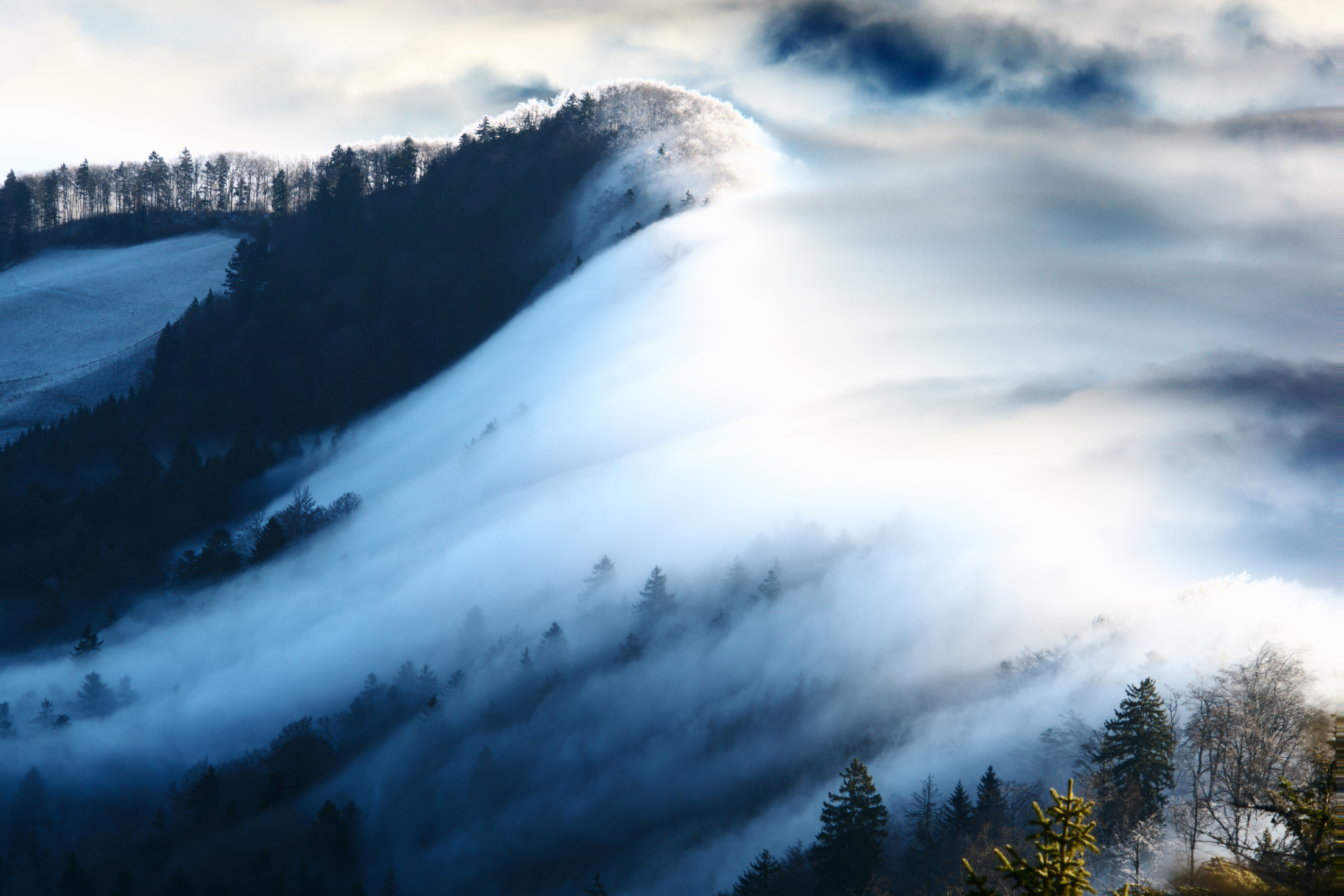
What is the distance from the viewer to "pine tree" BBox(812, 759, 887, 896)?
69375mm

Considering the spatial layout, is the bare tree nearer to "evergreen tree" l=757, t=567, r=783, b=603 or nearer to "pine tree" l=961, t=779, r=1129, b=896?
"pine tree" l=961, t=779, r=1129, b=896

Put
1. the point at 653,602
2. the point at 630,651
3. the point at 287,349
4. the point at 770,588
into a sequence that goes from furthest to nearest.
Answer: the point at 287,349
the point at 770,588
the point at 653,602
the point at 630,651

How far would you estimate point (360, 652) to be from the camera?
5300 inches

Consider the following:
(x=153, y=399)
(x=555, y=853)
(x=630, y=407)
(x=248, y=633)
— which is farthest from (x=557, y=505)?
(x=555, y=853)

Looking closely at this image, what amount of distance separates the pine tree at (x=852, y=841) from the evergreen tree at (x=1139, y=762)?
1586 cm


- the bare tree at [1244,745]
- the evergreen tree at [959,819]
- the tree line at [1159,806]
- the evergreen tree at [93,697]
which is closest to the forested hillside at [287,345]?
the evergreen tree at [93,697]

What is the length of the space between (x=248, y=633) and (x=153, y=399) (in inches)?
1737

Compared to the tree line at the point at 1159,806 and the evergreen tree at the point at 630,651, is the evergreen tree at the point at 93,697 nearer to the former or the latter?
the evergreen tree at the point at 630,651

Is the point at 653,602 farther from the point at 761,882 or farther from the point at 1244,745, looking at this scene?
the point at 1244,745

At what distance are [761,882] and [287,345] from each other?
125 meters

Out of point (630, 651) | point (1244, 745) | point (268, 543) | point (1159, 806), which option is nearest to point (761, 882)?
point (1159, 806)

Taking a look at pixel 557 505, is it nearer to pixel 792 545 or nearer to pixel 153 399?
pixel 792 545

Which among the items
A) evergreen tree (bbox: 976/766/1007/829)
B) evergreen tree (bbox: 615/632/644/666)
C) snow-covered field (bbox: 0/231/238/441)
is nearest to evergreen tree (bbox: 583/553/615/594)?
evergreen tree (bbox: 615/632/644/666)

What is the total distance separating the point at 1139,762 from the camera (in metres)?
62.7
